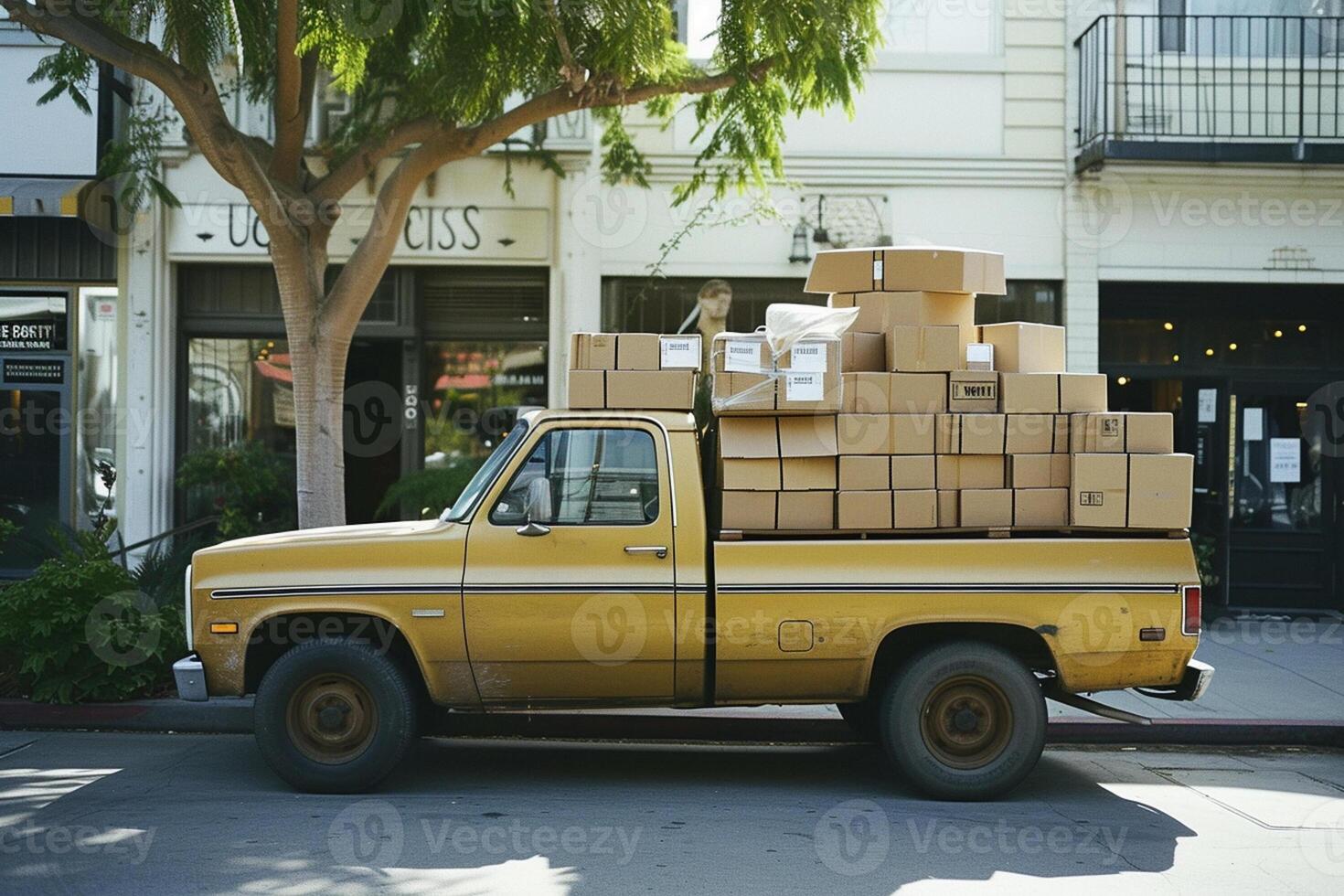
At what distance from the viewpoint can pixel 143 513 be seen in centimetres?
1294

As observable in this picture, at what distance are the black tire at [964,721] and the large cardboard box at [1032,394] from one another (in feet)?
4.22

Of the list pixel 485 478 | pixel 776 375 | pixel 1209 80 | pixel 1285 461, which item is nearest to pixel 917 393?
pixel 776 375

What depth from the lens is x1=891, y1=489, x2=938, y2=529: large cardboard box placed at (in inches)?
265

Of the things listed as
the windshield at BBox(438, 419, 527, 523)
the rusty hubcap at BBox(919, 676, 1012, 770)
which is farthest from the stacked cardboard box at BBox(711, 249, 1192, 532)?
the windshield at BBox(438, 419, 527, 523)

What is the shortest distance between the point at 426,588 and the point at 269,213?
410 cm

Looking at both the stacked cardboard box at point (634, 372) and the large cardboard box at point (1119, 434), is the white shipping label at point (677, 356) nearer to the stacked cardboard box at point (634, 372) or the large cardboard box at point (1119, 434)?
the stacked cardboard box at point (634, 372)

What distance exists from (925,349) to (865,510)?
0.98 m

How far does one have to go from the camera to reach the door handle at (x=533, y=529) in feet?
21.7

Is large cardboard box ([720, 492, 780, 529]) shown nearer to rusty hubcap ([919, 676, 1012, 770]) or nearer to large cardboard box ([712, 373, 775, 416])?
large cardboard box ([712, 373, 775, 416])

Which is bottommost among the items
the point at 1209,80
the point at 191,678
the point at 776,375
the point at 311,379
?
the point at 191,678

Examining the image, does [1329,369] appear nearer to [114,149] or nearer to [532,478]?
[532,478]

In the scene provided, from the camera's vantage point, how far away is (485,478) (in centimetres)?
680

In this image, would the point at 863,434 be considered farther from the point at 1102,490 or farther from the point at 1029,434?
the point at 1102,490

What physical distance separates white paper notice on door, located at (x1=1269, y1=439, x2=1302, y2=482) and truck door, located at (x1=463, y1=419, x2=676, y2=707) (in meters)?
9.33
